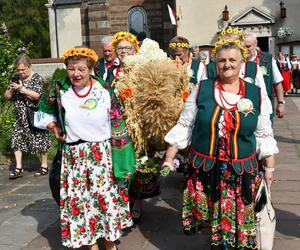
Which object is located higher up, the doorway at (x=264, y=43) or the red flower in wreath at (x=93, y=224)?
the doorway at (x=264, y=43)

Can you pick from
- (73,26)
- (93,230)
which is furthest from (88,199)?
(73,26)

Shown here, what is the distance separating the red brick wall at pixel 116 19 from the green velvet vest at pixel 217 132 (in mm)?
25454

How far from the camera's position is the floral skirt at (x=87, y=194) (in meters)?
3.87

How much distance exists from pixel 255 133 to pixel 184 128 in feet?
1.75

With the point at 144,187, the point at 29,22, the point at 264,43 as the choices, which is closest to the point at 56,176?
the point at 144,187

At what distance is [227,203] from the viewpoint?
3.59m

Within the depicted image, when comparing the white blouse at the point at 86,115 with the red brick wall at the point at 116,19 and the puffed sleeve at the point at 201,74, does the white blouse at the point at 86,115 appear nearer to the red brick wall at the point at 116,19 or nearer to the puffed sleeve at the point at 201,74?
the puffed sleeve at the point at 201,74

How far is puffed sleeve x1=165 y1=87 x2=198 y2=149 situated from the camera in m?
3.68

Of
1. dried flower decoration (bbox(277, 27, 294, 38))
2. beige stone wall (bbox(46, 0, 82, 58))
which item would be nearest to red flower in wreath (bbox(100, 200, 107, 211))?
dried flower decoration (bbox(277, 27, 294, 38))

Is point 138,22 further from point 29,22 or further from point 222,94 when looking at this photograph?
point 222,94

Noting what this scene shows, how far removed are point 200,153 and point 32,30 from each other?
43704mm

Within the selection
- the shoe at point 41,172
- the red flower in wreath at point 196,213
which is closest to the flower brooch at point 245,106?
the red flower in wreath at point 196,213

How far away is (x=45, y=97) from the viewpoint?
405cm

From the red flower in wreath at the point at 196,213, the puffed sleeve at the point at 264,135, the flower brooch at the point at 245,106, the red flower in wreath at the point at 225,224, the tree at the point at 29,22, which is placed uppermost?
the tree at the point at 29,22
